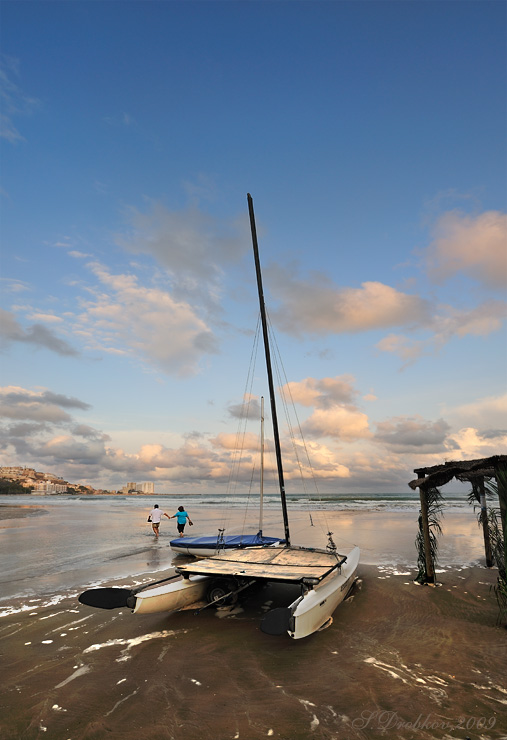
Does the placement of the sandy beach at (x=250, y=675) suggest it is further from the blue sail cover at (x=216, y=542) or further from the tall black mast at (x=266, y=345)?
the tall black mast at (x=266, y=345)

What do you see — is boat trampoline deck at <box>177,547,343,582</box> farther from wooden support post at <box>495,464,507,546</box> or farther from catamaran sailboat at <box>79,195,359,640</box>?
wooden support post at <box>495,464,507,546</box>

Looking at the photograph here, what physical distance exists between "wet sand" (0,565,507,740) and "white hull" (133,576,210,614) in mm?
326

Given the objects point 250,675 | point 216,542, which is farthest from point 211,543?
point 250,675

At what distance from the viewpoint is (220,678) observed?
18.7 feet

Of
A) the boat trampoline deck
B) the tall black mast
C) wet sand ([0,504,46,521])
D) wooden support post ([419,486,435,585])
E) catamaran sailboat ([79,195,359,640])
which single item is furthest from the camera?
wet sand ([0,504,46,521])

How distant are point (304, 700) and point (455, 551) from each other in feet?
44.2

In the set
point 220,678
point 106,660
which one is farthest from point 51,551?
point 220,678

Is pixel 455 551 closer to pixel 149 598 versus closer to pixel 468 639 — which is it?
pixel 468 639

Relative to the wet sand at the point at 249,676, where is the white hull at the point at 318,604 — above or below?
above

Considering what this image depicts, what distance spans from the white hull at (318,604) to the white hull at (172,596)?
266 cm

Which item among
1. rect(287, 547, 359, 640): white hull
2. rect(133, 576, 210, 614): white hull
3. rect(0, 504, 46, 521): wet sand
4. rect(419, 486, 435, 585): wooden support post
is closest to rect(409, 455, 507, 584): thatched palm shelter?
rect(419, 486, 435, 585): wooden support post

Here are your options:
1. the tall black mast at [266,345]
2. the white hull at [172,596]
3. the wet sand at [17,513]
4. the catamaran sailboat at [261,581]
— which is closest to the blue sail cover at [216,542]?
the tall black mast at [266,345]

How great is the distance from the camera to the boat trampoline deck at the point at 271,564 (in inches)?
318

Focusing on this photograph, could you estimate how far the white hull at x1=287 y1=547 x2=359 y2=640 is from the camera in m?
6.45
